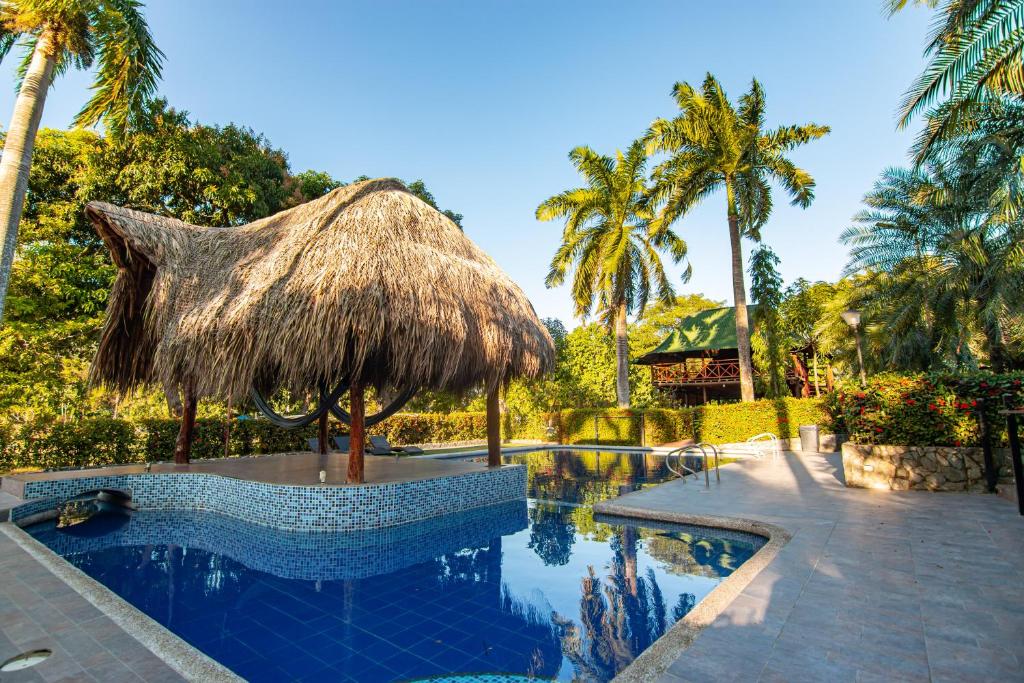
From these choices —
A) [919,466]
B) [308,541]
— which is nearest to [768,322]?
[919,466]

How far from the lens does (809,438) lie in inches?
555

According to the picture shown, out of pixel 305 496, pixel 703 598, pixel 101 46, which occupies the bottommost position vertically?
pixel 703 598

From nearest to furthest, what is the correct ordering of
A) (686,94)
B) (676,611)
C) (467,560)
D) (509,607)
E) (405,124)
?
(676,611)
(509,607)
(467,560)
(405,124)
(686,94)

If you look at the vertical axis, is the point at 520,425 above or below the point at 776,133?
below

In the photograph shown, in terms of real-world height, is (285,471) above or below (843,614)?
above

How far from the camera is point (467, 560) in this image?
5918 millimetres

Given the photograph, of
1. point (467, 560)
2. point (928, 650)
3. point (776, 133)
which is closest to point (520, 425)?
point (776, 133)

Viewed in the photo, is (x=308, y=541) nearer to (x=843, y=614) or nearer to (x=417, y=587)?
(x=417, y=587)

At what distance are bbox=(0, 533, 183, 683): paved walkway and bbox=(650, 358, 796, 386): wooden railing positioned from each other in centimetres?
2339

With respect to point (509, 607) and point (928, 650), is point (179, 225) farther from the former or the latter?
point (928, 650)

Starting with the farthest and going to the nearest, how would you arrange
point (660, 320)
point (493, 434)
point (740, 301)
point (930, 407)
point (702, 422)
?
point (660, 320)
point (702, 422)
point (740, 301)
point (493, 434)
point (930, 407)

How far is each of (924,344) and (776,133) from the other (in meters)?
10.2

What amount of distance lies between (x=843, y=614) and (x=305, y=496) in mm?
6740

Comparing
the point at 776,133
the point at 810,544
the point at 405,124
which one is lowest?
the point at 810,544
